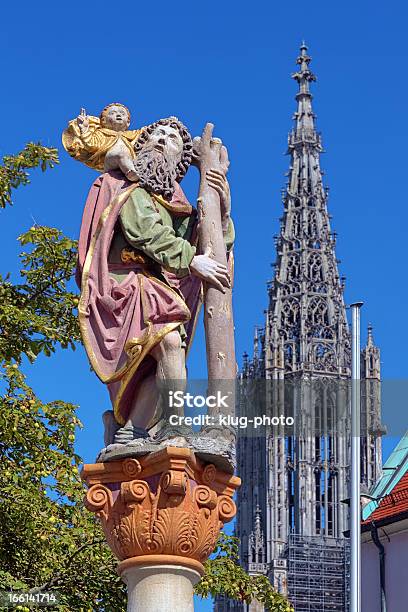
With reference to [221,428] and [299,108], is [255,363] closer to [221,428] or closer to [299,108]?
[299,108]

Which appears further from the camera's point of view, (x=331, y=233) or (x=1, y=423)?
(x=331, y=233)

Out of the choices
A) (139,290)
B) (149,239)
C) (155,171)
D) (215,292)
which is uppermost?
(155,171)

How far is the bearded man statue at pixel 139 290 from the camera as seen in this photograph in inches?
363

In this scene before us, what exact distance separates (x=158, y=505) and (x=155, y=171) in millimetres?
2051

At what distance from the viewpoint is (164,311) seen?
367 inches

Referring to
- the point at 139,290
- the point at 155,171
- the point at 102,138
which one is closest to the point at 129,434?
the point at 139,290

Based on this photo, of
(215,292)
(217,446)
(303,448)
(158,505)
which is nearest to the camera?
(158,505)

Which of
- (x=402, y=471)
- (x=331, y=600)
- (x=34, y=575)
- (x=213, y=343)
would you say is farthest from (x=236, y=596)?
(x=331, y=600)

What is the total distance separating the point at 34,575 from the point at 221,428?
6.74 metres

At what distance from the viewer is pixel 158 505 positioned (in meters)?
8.98

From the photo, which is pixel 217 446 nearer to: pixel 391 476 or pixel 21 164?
pixel 21 164

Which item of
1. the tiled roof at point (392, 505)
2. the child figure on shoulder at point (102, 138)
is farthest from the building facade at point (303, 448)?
the child figure on shoulder at point (102, 138)

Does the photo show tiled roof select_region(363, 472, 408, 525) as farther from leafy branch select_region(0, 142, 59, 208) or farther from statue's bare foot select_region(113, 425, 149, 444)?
statue's bare foot select_region(113, 425, 149, 444)

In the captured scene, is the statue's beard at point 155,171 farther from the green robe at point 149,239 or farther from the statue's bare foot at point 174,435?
the statue's bare foot at point 174,435
